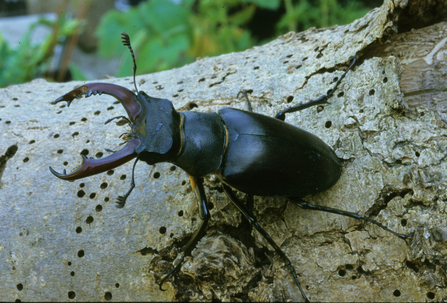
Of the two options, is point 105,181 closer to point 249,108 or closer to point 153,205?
point 153,205

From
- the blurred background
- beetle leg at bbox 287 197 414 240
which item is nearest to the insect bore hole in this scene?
beetle leg at bbox 287 197 414 240

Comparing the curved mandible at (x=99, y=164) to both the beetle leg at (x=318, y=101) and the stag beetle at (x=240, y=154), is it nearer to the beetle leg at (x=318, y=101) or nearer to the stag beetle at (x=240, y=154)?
the stag beetle at (x=240, y=154)

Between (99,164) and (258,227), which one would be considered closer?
(99,164)

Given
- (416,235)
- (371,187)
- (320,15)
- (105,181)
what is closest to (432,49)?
(371,187)

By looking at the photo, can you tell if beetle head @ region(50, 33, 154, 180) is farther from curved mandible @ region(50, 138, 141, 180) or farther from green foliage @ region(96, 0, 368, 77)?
green foliage @ region(96, 0, 368, 77)

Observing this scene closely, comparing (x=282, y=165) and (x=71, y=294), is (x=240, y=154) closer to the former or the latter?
(x=282, y=165)

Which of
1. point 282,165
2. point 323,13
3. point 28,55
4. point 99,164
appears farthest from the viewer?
point 28,55

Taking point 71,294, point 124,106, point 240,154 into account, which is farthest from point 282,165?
point 71,294

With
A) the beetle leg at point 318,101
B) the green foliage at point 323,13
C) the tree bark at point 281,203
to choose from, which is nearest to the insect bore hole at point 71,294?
the tree bark at point 281,203
